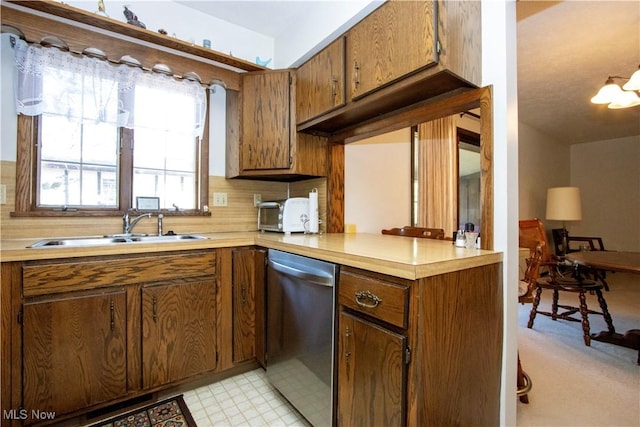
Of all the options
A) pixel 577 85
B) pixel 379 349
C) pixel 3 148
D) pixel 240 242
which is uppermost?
pixel 577 85

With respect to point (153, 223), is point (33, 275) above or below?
below

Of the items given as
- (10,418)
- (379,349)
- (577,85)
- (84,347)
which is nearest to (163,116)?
(84,347)

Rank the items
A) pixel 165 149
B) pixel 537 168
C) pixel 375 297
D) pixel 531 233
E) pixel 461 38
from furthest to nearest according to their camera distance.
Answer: pixel 537 168 → pixel 531 233 → pixel 165 149 → pixel 461 38 → pixel 375 297

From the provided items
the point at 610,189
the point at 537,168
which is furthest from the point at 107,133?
the point at 610,189

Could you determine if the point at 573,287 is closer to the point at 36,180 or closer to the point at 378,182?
the point at 378,182

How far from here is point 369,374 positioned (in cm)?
112

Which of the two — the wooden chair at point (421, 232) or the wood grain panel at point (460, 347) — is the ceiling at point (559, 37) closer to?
the wood grain panel at point (460, 347)

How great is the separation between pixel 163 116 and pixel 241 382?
6.39ft

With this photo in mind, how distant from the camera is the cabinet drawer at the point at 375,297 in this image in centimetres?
100

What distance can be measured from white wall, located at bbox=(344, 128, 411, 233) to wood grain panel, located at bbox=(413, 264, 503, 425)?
4.35 ft

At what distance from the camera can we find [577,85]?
3314 mm

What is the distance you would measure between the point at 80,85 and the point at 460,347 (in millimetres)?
2478

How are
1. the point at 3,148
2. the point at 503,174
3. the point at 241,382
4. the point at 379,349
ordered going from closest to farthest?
1. the point at 379,349
2. the point at 503,174
3. the point at 3,148
4. the point at 241,382

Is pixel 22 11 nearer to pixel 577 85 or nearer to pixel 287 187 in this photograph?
pixel 287 187
